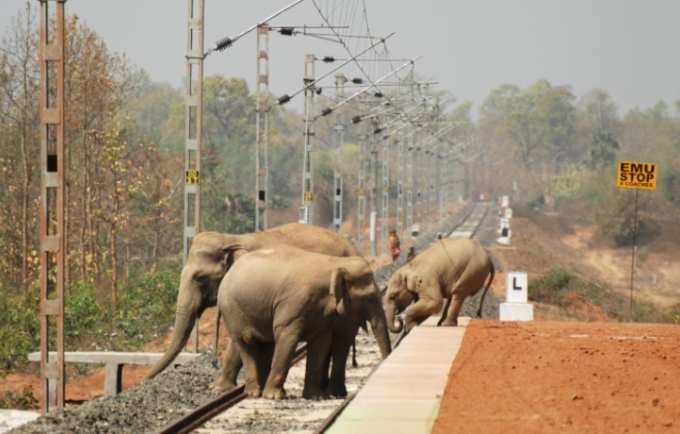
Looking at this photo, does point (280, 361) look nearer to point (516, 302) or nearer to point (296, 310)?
point (296, 310)

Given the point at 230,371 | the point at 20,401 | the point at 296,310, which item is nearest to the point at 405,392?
the point at 296,310

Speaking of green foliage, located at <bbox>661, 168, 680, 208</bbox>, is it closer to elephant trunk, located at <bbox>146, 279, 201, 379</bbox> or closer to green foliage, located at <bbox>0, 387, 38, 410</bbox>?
green foliage, located at <bbox>0, 387, 38, 410</bbox>

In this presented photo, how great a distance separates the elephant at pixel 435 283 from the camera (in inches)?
1117

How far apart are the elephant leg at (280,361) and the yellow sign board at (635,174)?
49.6 feet

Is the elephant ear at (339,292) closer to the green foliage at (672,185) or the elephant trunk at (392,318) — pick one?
the elephant trunk at (392,318)

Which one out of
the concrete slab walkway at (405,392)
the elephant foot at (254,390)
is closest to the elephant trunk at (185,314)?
the elephant foot at (254,390)

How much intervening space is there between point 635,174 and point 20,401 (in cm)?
1371

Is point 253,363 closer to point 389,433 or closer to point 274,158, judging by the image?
point 389,433

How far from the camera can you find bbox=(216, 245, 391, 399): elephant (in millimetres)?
20047

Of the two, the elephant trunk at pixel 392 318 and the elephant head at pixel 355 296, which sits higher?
the elephant head at pixel 355 296

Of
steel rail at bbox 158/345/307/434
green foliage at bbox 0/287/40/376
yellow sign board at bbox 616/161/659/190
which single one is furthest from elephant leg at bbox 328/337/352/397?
green foliage at bbox 0/287/40/376

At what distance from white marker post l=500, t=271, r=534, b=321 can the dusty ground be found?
6737 millimetres

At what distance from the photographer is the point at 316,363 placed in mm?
20297

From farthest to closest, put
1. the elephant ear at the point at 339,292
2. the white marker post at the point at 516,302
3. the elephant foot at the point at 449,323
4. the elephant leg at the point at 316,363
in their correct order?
the white marker post at the point at 516,302, the elephant foot at the point at 449,323, the elephant leg at the point at 316,363, the elephant ear at the point at 339,292
